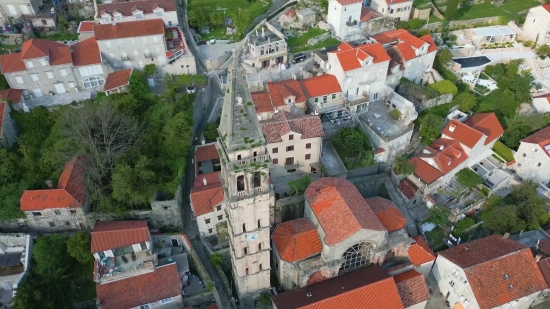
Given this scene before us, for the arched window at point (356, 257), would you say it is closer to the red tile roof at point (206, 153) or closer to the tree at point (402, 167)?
the tree at point (402, 167)

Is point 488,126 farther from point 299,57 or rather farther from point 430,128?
point 299,57

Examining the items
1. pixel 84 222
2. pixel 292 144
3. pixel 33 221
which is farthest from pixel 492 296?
pixel 33 221

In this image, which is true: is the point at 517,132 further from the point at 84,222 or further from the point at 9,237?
the point at 9,237

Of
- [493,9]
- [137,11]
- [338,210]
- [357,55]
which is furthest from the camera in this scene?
[493,9]

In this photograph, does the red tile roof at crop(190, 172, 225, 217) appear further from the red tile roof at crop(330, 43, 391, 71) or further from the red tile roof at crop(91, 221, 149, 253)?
the red tile roof at crop(330, 43, 391, 71)

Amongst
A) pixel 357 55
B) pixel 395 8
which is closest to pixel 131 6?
pixel 357 55
